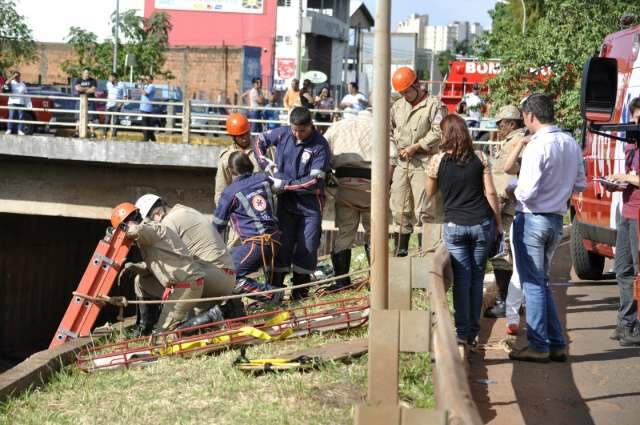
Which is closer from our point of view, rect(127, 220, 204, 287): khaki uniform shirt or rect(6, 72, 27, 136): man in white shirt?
rect(127, 220, 204, 287): khaki uniform shirt

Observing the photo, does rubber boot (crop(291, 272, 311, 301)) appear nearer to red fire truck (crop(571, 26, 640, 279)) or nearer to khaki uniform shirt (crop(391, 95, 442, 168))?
khaki uniform shirt (crop(391, 95, 442, 168))

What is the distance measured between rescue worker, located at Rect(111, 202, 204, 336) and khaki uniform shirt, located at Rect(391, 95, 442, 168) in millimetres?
2933

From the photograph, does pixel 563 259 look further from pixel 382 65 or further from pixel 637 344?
pixel 382 65

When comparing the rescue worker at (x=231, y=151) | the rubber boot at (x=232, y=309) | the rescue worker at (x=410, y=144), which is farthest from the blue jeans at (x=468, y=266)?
the rescue worker at (x=231, y=151)

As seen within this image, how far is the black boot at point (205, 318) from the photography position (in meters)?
9.52

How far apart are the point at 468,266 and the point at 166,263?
296 cm

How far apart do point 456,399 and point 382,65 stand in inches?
130

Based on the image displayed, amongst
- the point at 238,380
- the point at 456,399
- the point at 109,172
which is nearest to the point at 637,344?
the point at 238,380

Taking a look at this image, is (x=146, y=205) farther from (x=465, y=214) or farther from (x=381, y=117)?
(x=381, y=117)

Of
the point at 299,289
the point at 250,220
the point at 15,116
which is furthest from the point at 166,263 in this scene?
the point at 15,116

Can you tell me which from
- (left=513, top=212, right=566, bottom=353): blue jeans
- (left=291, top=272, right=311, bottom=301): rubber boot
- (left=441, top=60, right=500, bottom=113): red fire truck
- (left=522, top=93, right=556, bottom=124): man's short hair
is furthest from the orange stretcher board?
(left=441, top=60, right=500, bottom=113): red fire truck

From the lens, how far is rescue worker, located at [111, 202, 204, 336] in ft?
31.7

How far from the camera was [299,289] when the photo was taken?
11445mm

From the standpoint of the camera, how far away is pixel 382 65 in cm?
677
